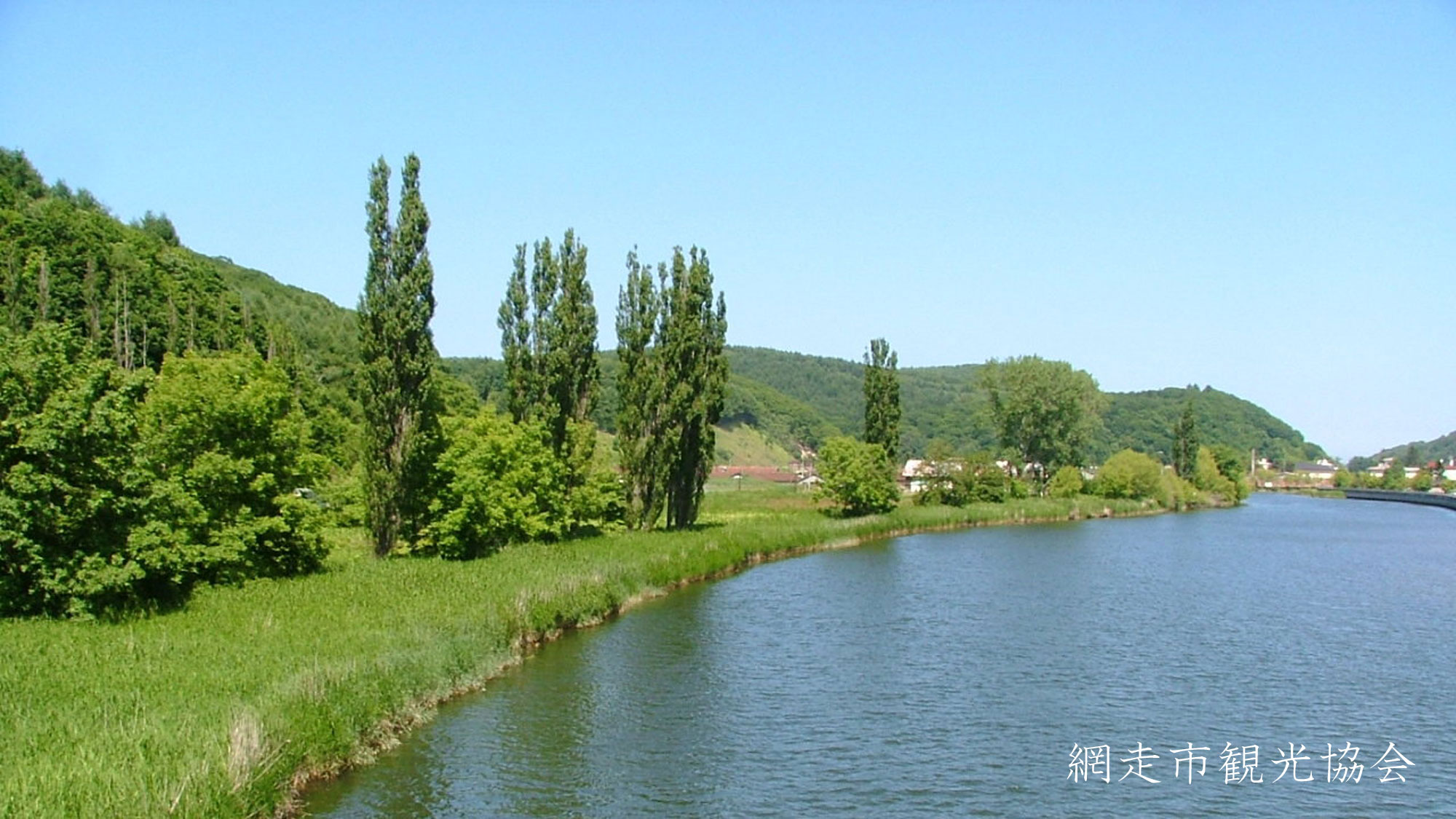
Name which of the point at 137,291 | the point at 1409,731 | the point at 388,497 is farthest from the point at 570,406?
the point at 137,291

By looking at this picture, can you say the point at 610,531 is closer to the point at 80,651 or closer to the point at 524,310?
the point at 524,310

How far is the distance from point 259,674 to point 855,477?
54.5m

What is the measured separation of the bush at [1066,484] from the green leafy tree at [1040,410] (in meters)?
3.49

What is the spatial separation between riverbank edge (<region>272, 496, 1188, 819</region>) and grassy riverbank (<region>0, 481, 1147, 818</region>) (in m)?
0.08

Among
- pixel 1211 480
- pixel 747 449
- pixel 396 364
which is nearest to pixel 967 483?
pixel 1211 480

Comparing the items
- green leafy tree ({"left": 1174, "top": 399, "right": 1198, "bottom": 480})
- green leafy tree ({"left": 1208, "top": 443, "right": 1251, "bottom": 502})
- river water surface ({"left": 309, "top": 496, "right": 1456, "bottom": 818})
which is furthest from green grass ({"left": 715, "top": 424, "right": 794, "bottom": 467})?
river water surface ({"left": 309, "top": 496, "right": 1456, "bottom": 818})

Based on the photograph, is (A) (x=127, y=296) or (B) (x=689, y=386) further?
(A) (x=127, y=296)

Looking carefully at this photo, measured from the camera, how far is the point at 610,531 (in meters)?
49.8

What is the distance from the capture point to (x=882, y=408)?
7750cm

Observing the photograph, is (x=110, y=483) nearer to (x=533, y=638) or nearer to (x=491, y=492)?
(x=533, y=638)

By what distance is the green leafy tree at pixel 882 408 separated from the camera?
77.0 metres

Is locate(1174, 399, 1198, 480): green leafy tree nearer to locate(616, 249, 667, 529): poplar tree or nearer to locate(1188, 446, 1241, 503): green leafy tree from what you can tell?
locate(1188, 446, 1241, 503): green leafy tree

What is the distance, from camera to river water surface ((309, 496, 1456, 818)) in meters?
18.0

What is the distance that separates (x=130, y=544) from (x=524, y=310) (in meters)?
26.7
